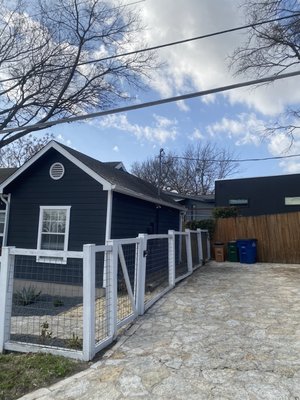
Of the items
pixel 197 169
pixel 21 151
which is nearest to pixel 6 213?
pixel 21 151

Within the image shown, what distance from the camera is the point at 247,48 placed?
13344mm

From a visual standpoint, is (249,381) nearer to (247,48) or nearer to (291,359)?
(291,359)

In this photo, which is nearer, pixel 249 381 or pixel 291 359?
pixel 249 381

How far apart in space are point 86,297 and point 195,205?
63.0ft

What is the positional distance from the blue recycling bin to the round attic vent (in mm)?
7528

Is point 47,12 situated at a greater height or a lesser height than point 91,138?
greater

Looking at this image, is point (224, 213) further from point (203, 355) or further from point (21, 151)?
point (21, 151)

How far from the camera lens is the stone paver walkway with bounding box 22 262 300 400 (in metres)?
3.10

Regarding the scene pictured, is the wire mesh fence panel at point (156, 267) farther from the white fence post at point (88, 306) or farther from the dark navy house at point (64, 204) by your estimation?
the white fence post at point (88, 306)

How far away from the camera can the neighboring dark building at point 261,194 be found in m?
17.8

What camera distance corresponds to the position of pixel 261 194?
60.4 feet

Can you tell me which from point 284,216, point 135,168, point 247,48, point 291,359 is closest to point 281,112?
point 247,48

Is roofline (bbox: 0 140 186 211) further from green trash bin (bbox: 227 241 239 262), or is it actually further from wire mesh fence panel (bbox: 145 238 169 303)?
green trash bin (bbox: 227 241 239 262)

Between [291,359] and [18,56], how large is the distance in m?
15.6
